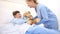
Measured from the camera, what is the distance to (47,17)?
132cm

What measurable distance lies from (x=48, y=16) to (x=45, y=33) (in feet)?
0.58

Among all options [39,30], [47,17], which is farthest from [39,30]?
[47,17]

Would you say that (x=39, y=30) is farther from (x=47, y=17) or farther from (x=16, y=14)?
(x=16, y=14)

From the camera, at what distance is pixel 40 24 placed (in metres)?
1.32

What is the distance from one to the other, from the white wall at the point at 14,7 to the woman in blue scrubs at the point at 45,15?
42 mm

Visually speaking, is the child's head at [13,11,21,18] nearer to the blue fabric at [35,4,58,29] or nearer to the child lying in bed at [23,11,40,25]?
the child lying in bed at [23,11,40,25]

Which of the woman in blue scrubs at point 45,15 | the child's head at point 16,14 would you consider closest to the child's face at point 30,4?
the woman in blue scrubs at point 45,15

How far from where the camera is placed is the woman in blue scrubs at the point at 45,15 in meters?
1.31

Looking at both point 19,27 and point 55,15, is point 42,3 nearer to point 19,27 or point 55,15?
point 55,15

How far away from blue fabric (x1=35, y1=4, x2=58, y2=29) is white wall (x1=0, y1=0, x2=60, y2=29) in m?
0.04

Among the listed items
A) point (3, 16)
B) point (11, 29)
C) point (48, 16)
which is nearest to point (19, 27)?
point (11, 29)

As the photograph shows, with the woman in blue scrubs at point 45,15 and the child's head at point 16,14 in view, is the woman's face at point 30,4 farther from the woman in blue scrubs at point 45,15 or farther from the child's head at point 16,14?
the child's head at point 16,14

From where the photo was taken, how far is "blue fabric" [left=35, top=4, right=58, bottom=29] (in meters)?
1.31

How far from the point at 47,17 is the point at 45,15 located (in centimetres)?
3
